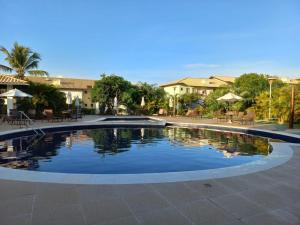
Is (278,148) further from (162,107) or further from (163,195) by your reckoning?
(162,107)

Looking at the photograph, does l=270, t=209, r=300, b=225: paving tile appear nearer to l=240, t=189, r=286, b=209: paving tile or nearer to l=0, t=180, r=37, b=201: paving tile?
l=240, t=189, r=286, b=209: paving tile

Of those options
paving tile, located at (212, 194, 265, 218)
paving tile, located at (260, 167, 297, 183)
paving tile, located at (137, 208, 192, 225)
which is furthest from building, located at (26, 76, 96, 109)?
paving tile, located at (137, 208, 192, 225)

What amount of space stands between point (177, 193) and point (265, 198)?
1.31m

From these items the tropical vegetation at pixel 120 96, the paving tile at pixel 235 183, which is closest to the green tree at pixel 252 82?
the tropical vegetation at pixel 120 96

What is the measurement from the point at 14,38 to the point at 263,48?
23.2 meters

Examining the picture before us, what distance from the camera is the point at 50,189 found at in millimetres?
3984

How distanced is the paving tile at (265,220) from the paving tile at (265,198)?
306mm

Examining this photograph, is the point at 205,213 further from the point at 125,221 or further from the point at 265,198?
the point at 265,198

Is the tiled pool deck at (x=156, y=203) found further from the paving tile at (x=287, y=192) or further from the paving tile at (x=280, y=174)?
the paving tile at (x=280, y=174)

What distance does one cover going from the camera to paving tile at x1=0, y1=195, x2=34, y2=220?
10.2ft

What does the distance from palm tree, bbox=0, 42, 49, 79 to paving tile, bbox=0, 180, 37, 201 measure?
76.0ft

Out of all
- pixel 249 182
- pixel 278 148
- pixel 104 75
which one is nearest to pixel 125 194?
pixel 249 182

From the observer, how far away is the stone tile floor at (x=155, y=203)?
3029 mm

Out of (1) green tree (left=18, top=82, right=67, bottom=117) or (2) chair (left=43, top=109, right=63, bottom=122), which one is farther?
(1) green tree (left=18, top=82, right=67, bottom=117)
